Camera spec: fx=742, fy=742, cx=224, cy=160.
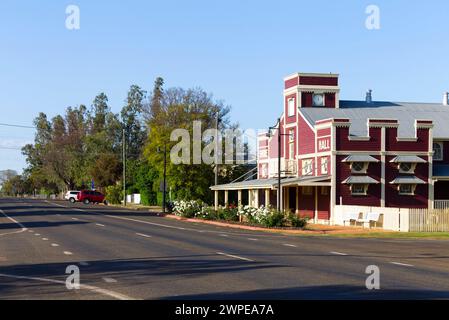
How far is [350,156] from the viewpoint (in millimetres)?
48969

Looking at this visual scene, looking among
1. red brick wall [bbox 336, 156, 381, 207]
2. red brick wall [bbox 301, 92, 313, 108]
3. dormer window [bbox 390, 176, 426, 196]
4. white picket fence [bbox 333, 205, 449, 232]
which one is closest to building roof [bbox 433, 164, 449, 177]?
dormer window [bbox 390, 176, 426, 196]

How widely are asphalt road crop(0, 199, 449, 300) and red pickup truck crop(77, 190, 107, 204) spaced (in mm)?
67205

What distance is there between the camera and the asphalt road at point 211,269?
44.3 ft

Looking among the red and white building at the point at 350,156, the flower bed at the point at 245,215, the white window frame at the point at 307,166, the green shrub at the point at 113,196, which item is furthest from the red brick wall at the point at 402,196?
the green shrub at the point at 113,196

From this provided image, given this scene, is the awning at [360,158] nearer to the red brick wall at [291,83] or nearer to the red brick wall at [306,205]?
Result: the red brick wall at [306,205]

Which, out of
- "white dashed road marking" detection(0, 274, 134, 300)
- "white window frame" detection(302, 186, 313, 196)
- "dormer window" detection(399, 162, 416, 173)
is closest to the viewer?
"white dashed road marking" detection(0, 274, 134, 300)

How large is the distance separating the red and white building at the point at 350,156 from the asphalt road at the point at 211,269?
774 inches

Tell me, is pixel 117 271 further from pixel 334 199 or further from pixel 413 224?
pixel 334 199

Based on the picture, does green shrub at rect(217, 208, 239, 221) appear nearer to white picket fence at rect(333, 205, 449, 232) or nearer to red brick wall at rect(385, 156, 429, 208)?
red brick wall at rect(385, 156, 429, 208)

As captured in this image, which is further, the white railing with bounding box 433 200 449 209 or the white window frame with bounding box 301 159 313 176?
the white window frame with bounding box 301 159 313 176

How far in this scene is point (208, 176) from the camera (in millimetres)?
72562

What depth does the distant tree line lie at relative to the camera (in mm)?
72375
